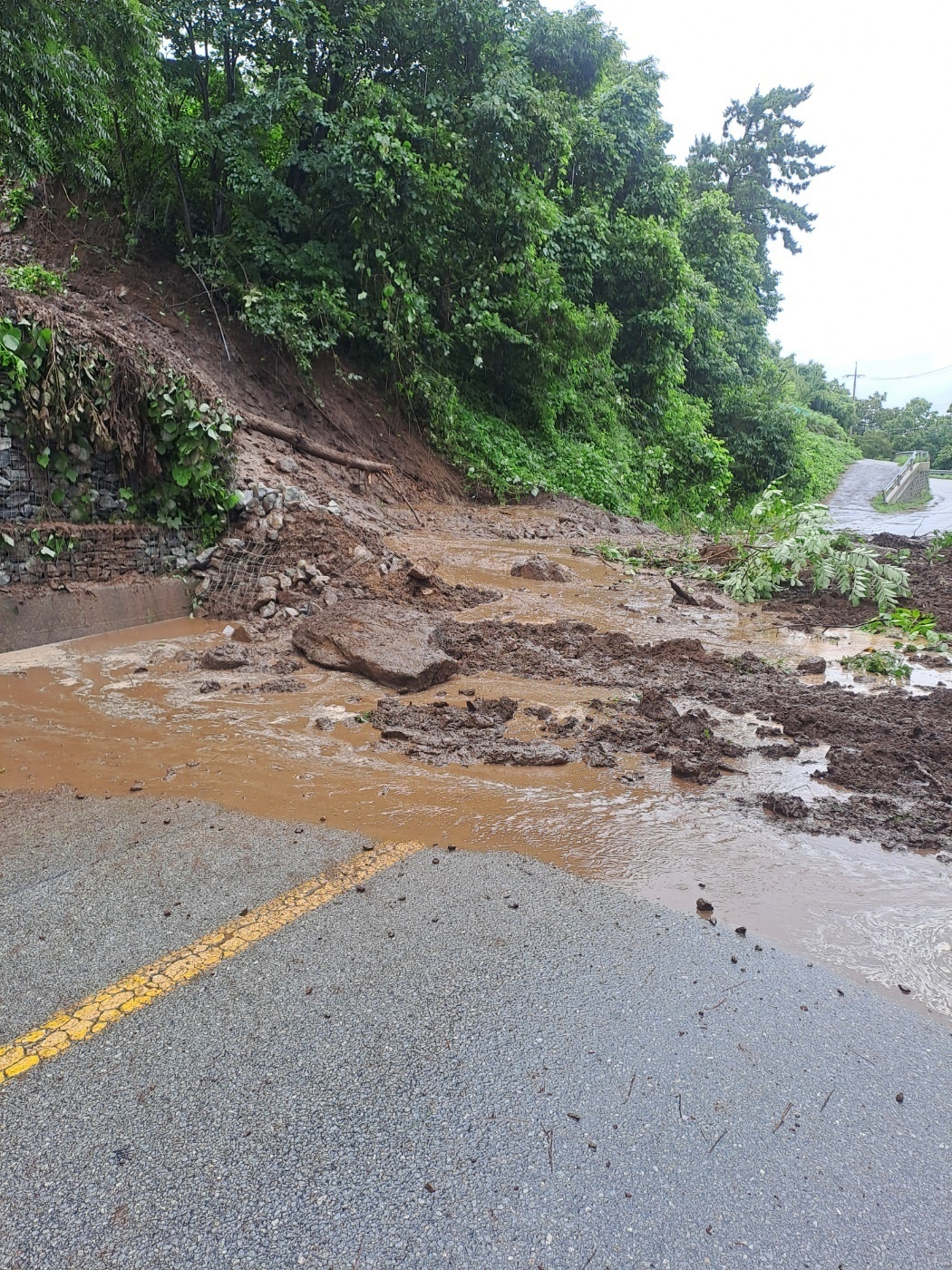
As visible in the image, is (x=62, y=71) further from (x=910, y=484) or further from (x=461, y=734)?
(x=910, y=484)

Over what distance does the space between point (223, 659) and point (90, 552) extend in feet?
7.36

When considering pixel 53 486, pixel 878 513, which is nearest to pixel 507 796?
pixel 53 486

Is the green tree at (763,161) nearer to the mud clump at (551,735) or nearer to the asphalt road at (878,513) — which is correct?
the asphalt road at (878,513)

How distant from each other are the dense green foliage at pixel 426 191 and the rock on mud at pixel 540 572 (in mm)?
5647

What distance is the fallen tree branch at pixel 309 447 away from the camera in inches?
478

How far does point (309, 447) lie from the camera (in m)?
12.8

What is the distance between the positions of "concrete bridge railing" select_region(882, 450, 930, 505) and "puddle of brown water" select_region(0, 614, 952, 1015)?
93.3 ft

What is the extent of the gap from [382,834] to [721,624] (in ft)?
20.9

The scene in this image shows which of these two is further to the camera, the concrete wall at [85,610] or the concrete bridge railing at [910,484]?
the concrete bridge railing at [910,484]

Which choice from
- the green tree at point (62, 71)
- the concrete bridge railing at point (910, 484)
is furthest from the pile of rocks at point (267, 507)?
the concrete bridge railing at point (910, 484)

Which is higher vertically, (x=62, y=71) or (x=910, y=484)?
(x=62, y=71)

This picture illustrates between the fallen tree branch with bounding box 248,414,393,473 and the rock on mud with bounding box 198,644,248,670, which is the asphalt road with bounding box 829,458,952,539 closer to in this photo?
the fallen tree branch with bounding box 248,414,393,473

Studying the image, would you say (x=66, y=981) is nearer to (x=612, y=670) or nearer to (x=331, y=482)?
(x=612, y=670)

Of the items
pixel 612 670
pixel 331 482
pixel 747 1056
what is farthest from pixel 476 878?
pixel 331 482
